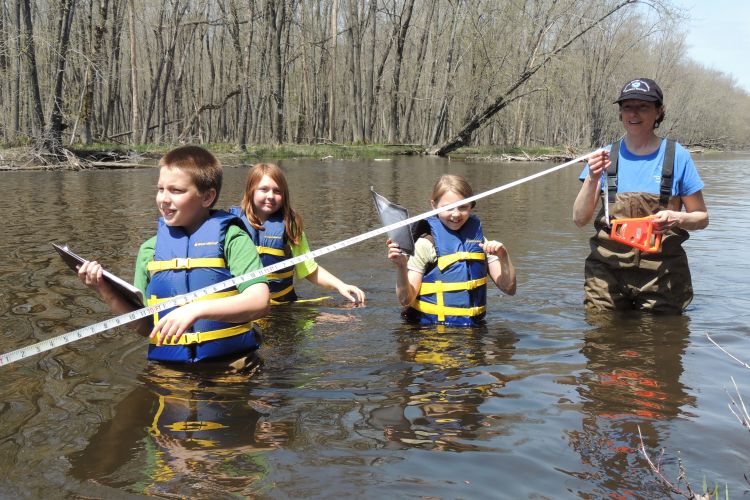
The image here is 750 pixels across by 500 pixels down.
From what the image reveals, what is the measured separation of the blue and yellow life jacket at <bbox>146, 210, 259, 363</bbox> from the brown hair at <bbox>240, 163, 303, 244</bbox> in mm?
1900

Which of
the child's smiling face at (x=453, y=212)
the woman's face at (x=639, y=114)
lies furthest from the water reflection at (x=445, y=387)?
the woman's face at (x=639, y=114)

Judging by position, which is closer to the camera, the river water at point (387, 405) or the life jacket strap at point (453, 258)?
the river water at point (387, 405)

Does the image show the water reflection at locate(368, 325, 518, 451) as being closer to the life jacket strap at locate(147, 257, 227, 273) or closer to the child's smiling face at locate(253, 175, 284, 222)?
the life jacket strap at locate(147, 257, 227, 273)

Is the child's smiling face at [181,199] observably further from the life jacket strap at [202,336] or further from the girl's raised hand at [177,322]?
the girl's raised hand at [177,322]

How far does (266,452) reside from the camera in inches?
132

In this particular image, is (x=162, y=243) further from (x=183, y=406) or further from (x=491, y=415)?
(x=491, y=415)

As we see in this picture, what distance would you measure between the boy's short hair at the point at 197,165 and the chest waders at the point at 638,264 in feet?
10.4

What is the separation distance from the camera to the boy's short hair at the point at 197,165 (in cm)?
409

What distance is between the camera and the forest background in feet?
105

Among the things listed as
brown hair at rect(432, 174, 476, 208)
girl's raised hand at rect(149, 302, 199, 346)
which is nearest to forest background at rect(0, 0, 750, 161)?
brown hair at rect(432, 174, 476, 208)

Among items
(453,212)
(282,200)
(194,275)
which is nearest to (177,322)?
(194,275)

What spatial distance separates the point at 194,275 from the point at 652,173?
11.8 feet

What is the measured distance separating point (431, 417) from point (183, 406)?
1.37 meters

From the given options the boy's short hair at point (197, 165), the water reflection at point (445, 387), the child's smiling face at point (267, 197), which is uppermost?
the boy's short hair at point (197, 165)
